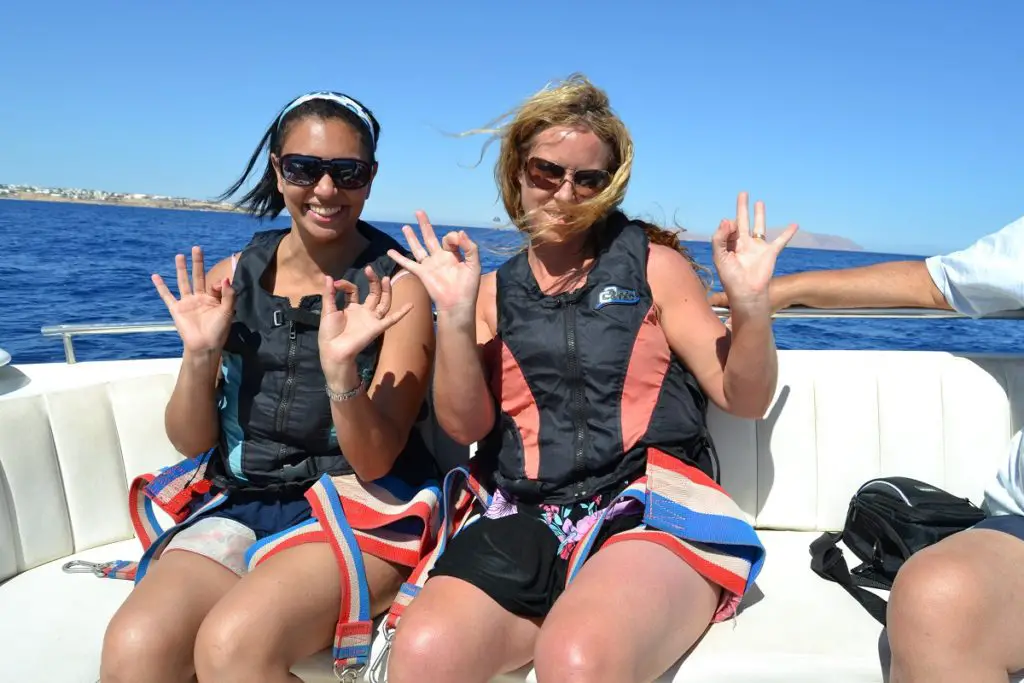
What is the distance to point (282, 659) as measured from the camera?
1.92 metres

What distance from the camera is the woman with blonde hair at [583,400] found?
6.36 ft

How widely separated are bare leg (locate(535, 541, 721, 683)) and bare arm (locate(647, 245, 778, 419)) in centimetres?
51

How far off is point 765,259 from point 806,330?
12.6 metres

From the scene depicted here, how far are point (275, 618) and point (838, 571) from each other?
175cm

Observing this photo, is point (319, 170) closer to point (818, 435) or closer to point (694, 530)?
point (694, 530)

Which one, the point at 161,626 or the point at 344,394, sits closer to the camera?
the point at 161,626

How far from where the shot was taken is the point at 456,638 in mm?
1827

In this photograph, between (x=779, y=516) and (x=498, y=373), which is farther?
(x=779, y=516)

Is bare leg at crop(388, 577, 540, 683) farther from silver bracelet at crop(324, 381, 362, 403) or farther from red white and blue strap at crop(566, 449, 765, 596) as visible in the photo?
silver bracelet at crop(324, 381, 362, 403)

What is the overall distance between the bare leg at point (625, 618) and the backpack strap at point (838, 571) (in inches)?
21.5

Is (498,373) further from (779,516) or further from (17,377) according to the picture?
(17,377)

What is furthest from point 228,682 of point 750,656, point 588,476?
point 750,656

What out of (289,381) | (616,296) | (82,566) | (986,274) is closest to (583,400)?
(616,296)

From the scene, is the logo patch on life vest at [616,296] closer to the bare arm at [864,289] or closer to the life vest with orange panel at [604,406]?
the life vest with orange panel at [604,406]
